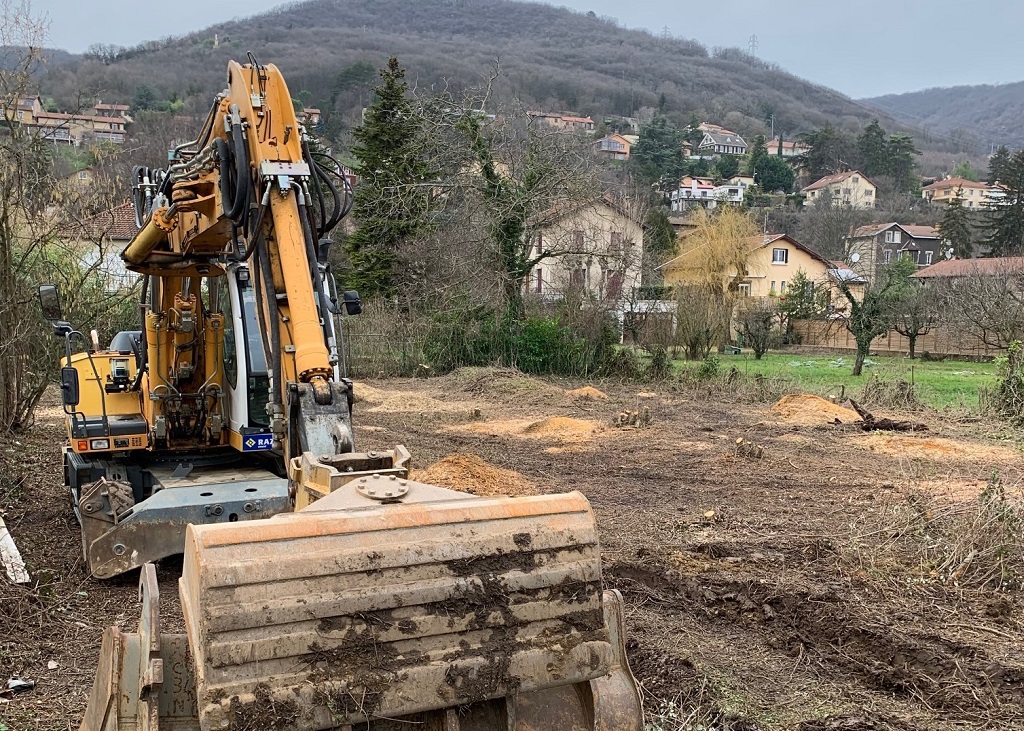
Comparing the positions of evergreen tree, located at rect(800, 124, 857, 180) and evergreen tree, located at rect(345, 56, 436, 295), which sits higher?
evergreen tree, located at rect(800, 124, 857, 180)

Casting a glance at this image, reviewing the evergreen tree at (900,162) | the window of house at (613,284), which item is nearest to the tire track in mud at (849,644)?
the window of house at (613,284)

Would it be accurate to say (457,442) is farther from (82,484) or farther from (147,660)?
(147,660)

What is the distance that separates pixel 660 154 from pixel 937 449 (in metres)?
82.8

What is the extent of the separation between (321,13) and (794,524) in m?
181

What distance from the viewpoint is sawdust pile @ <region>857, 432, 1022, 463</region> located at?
13234 millimetres

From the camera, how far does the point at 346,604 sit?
3.05 m

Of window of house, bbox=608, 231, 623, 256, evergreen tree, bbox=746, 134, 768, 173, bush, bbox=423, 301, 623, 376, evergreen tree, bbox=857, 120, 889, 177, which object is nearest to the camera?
bush, bbox=423, 301, 623, 376

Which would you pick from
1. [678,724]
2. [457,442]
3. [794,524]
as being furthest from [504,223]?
[678,724]

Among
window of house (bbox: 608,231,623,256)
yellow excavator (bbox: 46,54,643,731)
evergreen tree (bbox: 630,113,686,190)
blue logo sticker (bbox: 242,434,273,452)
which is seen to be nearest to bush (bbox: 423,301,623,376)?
window of house (bbox: 608,231,623,256)

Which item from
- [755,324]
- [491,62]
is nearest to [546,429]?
[755,324]

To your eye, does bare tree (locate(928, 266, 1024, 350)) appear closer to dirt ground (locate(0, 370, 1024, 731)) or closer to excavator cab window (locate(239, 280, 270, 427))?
dirt ground (locate(0, 370, 1024, 731))

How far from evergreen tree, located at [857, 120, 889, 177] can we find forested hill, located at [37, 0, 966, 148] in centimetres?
3700

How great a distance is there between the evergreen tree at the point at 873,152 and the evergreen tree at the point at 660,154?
22262 mm

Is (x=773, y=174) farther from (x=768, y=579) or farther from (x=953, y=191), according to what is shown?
(x=768, y=579)
